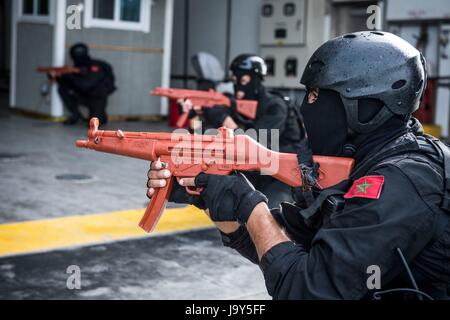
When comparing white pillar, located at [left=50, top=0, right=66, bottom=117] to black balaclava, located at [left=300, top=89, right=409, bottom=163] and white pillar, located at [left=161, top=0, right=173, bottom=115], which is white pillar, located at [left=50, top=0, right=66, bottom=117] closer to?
white pillar, located at [left=161, top=0, right=173, bottom=115]

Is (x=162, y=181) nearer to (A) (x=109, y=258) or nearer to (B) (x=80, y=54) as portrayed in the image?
(A) (x=109, y=258)

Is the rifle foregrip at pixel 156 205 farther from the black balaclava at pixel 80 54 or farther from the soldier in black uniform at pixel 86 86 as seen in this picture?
the black balaclava at pixel 80 54

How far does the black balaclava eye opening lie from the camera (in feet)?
7.45

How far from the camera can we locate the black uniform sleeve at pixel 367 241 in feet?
6.45

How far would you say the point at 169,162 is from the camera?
105 inches

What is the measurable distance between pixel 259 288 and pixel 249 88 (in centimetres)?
244

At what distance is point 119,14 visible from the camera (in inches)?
604

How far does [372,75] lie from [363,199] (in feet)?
1.35

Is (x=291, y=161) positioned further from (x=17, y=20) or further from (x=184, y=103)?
(x=17, y=20)

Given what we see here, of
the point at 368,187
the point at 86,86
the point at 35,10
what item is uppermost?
the point at 35,10

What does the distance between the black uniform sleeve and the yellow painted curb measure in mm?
3870

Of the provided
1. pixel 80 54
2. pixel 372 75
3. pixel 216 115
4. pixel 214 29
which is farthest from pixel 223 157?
pixel 214 29
